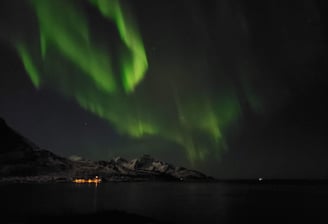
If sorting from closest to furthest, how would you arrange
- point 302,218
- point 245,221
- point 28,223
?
point 28,223 < point 245,221 < point 302,218

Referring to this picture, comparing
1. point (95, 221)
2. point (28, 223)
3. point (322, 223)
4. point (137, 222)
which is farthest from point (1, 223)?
point (322, 223)

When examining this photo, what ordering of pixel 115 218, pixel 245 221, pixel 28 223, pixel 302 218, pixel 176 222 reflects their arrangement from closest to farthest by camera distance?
1. pixel 28 223
2. pixel 115 218
3. pixel 176 222
4. pixel 245 221
5. pixel 302 218

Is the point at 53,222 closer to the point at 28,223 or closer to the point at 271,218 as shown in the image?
the point at 28,223

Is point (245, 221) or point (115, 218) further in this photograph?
point (245, 221)

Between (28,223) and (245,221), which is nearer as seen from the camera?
(28,223)

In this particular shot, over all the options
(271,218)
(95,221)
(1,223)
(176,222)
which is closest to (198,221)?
(176,222)

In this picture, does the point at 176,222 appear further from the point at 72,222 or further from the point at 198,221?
the point at 72,222

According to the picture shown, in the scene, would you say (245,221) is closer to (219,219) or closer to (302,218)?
(219,219)

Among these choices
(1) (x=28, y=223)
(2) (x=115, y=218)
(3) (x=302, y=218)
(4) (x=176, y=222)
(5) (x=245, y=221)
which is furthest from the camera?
(3) (x=302, y=218)

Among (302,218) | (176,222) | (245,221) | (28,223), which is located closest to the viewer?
(28,223)

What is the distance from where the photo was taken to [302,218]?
69.9 meters

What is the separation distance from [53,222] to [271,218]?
3990 cm

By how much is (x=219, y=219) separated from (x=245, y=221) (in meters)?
5.18

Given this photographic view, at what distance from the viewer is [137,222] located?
51.2 metres
